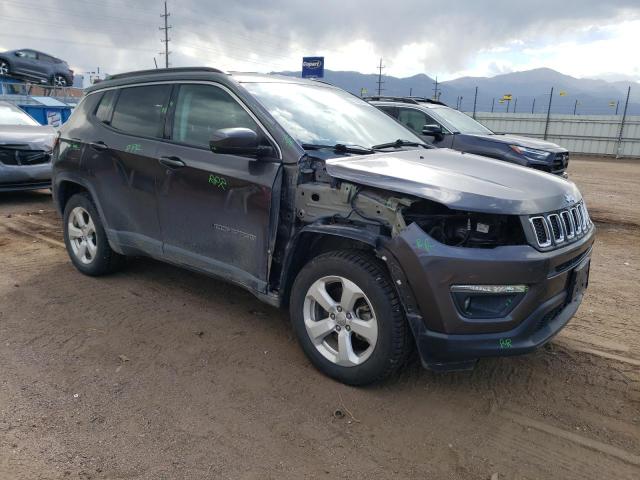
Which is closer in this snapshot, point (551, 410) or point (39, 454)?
point (39, 454)

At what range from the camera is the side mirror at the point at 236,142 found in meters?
3.12

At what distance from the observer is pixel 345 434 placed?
2.70 metres

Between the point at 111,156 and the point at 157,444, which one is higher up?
the point at 111,156

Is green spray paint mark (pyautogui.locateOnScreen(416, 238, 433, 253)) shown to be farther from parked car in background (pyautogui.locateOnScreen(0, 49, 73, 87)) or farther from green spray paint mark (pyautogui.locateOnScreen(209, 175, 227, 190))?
parked car in background (pyautogui.locateOnScreen(0, 49, 73, 87))

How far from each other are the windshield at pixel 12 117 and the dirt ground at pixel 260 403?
6.27 m

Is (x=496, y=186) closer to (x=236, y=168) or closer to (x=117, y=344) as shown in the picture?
(x=236, y=168)

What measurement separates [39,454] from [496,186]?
107 inches

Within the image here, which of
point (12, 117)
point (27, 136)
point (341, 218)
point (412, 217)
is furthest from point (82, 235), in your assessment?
point (12, 117)

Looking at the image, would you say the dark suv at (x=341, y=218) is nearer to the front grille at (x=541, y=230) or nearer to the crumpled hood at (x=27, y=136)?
the front grille at (x=541, y=230)

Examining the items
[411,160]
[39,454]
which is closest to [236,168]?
[411,160]

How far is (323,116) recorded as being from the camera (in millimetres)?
3738

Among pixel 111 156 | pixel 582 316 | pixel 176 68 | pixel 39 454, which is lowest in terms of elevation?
pixel 39 454

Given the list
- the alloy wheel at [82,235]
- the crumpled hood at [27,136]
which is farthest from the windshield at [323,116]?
the crumpled hood at [27,136]

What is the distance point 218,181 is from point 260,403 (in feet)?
4.97
